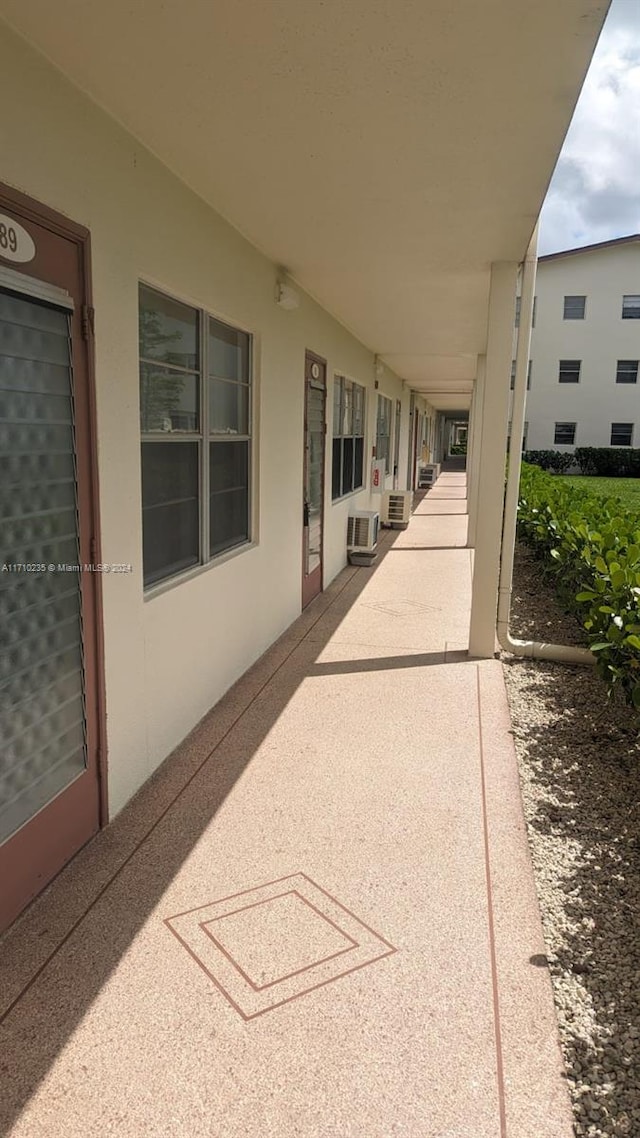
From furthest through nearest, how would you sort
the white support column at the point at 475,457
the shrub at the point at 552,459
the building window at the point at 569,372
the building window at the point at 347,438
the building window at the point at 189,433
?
the building window at the point at 569,372
the shrub at the point at 552,459
the white support column at the point at 475,457
the building window at the point at 347,438
the building window at the point at 189,433

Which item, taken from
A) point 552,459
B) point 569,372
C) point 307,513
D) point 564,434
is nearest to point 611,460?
point 552,459

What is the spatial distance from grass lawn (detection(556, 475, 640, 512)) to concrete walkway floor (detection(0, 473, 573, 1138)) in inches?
→ 620

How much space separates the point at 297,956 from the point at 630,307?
31.8m

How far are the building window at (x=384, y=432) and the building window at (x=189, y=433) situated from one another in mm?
7144

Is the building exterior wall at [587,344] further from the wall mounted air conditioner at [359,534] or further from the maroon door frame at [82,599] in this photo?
the maroon door frame at [82,599]

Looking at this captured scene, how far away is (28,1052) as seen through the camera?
1967mm

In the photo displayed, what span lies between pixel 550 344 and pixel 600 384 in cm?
260

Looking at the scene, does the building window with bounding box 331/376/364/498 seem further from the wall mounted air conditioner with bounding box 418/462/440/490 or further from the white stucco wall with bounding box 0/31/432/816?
the wall mounted air conditioner with bounding box 418/462/440/490

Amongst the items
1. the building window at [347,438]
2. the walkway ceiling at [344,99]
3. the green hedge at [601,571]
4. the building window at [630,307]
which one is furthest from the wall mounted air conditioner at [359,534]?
the building window at [630,307]

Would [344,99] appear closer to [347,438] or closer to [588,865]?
[588,865]

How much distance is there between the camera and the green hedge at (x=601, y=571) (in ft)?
12.2

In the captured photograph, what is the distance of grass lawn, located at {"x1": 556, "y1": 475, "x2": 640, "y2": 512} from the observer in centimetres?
1995

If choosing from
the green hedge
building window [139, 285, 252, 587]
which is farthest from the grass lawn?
building window [139, 285, 252, 587]

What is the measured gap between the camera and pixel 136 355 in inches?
123
